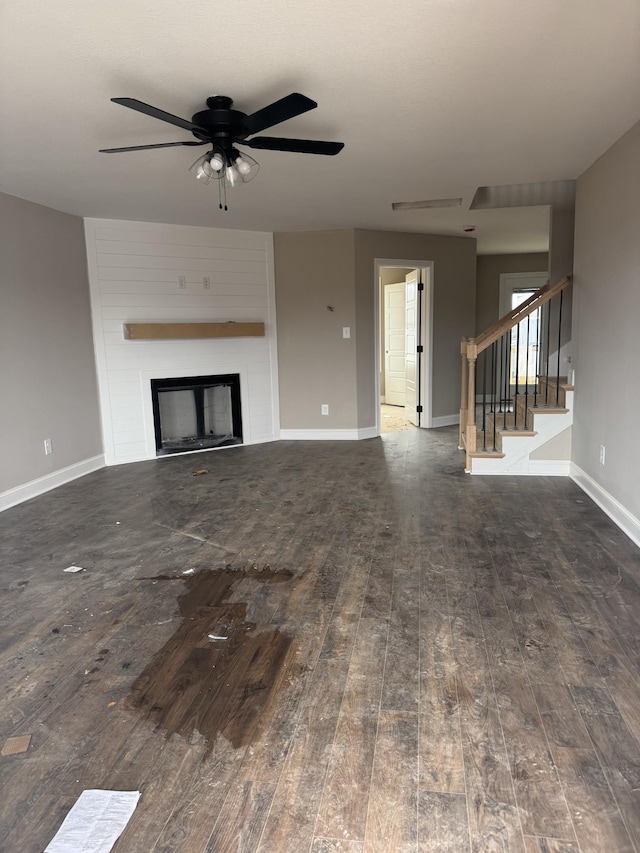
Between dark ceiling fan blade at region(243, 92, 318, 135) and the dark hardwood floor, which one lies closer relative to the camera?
the dark hardwood floor

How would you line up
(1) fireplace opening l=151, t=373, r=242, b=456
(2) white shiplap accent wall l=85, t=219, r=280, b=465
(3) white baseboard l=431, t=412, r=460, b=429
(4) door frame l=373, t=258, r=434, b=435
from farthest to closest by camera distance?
(3) white baseboard l=431, t=412, r=460, b=429 → (4) door frame l=373, t=258, r=434, b=435 → (1) fireplace opening l=151, t=373, r=242, b=456 → (2) white shiplap accent wall l=85, t=219, r=280, b=465

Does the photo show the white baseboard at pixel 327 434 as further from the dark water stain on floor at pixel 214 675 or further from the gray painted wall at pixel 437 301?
the dark water stain on floor at pixel 214 675

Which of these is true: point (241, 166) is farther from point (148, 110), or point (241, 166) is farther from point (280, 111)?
point (148, 110)

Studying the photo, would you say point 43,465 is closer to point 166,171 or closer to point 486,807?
point 166,171

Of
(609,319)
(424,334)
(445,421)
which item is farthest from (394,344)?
(609,319)

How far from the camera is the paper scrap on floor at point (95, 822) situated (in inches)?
56.7

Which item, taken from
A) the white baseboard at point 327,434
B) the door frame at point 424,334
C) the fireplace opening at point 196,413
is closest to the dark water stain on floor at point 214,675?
the fireplace opening at point 196,413

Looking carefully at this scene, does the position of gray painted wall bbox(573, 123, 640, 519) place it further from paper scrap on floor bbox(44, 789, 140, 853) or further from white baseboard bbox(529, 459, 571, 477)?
paper scrap on floor bbox(44, 789, 140, 853)

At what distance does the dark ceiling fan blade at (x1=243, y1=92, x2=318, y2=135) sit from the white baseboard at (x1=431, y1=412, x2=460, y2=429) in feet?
16.9

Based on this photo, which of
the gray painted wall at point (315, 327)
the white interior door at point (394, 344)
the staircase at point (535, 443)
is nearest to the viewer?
the staircase at point (535, 443)

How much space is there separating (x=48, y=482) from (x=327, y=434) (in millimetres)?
3147

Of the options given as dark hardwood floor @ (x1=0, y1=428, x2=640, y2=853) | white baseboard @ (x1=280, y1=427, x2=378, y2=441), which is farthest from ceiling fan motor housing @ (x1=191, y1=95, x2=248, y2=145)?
white baseboard @ (x1=280, y1=427, x2=378, y2=441)

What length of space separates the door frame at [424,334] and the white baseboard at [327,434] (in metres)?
0.23

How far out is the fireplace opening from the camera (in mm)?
6129
